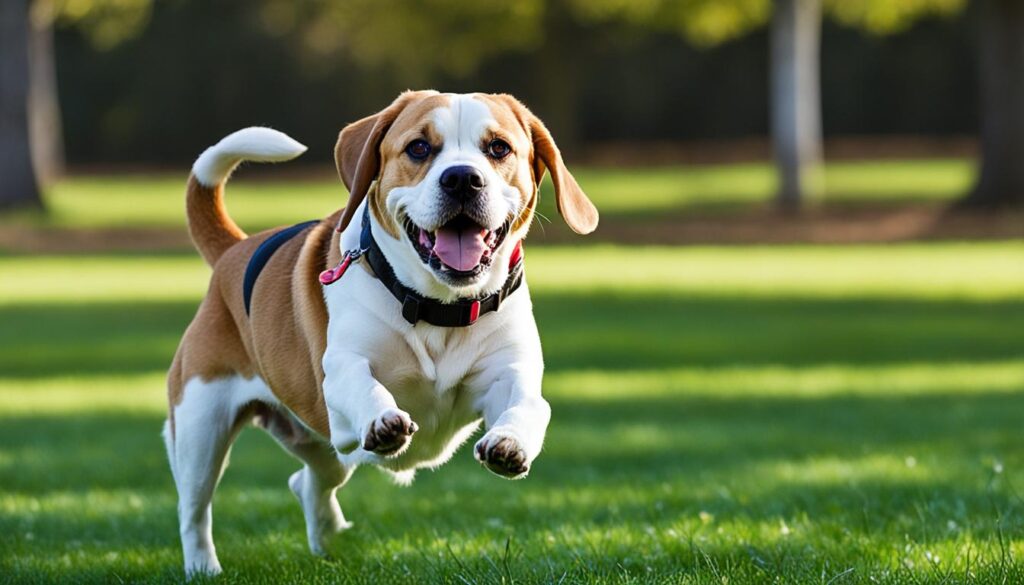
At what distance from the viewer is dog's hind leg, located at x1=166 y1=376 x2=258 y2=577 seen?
6605 millimetres

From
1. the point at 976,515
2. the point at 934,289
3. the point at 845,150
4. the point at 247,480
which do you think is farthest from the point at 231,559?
the point at 845,150

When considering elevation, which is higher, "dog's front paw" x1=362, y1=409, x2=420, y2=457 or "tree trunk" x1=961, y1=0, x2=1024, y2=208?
"dog's front paw" x1=362, y1=409, x2=420, y2=457

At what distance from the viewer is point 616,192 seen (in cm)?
3859

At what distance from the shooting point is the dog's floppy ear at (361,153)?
5695 mm

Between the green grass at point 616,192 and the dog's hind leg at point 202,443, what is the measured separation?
77.3 feet

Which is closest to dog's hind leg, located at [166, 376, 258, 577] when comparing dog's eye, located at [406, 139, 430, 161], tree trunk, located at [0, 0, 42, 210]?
dog's eye, located at [406, 139, 430, 161]

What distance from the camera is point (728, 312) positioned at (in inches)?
738

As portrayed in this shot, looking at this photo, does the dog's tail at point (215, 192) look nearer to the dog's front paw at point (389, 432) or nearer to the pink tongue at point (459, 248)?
the pink tongue at point (459, 248)

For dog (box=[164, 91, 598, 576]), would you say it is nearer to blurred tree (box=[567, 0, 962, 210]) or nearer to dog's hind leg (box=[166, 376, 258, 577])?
dog's hind leg (box=[166, 376, 258, 577])

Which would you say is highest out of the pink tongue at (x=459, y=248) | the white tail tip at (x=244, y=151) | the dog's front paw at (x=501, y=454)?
the white tail tip at (x=244, y=151)

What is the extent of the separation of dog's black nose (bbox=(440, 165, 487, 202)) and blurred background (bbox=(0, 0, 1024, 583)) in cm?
124

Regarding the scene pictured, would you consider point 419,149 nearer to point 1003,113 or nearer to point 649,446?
point 649,446

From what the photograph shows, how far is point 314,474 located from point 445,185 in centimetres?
204

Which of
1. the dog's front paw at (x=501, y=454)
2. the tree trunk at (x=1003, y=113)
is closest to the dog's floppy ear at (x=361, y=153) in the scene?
the dog's front paw at (x=501, y=454)
